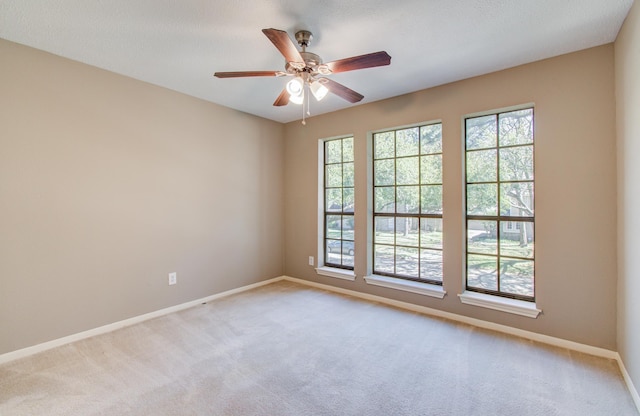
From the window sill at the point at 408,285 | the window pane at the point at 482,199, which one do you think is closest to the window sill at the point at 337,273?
the window sill at the point at 408,285

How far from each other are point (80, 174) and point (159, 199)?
0.72m

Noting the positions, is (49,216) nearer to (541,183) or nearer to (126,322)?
(126,322)

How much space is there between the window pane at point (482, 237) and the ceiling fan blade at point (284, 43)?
2367 mm

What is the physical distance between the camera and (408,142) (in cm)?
354

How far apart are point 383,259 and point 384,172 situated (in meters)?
→ 1.13

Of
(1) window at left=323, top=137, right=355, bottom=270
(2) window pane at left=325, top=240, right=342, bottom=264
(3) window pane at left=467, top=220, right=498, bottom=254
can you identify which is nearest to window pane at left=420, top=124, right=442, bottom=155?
(3) window pane at left=467, top=220, right=498, bottom=254

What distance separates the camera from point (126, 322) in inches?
115

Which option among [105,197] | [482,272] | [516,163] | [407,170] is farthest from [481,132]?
[105,197]

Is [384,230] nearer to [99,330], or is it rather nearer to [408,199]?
[408,199]

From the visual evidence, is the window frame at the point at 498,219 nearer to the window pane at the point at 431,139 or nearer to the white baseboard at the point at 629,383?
the window pane at the point at 431,139

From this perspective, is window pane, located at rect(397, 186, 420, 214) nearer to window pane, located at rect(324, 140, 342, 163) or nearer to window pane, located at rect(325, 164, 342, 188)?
window pane, located at rect(325, 164, 342, 188)

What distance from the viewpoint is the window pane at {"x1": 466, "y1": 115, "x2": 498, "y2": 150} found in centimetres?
293

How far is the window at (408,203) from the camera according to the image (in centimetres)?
333

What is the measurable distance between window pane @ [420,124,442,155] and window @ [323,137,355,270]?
1017 millimetres
